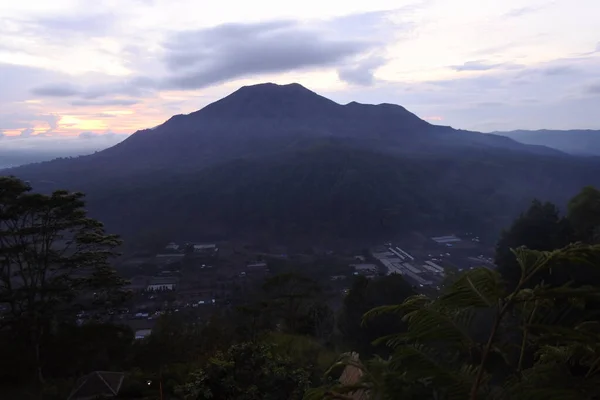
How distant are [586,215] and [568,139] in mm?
102243

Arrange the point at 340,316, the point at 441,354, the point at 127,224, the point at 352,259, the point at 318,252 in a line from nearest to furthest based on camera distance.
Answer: the point at 441,354
the point at 340,316
the point at 352,259
the point at 318,252
the point at 127,224

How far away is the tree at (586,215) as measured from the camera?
11.5m

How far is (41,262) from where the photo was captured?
937cm

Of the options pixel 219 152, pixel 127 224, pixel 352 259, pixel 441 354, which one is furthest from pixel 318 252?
pixel 219 152

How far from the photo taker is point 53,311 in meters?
9.20

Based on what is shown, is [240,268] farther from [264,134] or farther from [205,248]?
[264,134]

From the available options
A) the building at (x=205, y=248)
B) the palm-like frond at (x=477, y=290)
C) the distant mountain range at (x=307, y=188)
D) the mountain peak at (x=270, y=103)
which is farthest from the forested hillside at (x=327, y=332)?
the mountain peak at (x=270, y=103)

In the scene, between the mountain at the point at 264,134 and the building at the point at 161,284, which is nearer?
the building at the point at 161,284

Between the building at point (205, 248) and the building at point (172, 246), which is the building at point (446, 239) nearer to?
the building at point (205, 248)

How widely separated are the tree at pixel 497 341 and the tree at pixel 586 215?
11176 millimetres

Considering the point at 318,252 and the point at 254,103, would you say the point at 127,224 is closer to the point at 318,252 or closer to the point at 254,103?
the point at 318,252

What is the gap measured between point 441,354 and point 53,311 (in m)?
9.19

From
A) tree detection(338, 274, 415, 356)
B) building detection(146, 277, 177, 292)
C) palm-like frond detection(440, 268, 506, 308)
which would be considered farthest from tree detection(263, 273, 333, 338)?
building detection(146, 277, 177, 292)

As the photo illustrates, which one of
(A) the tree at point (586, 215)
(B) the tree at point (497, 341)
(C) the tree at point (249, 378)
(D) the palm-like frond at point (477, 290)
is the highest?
(D) the palm-like frond at point (477, 290)
